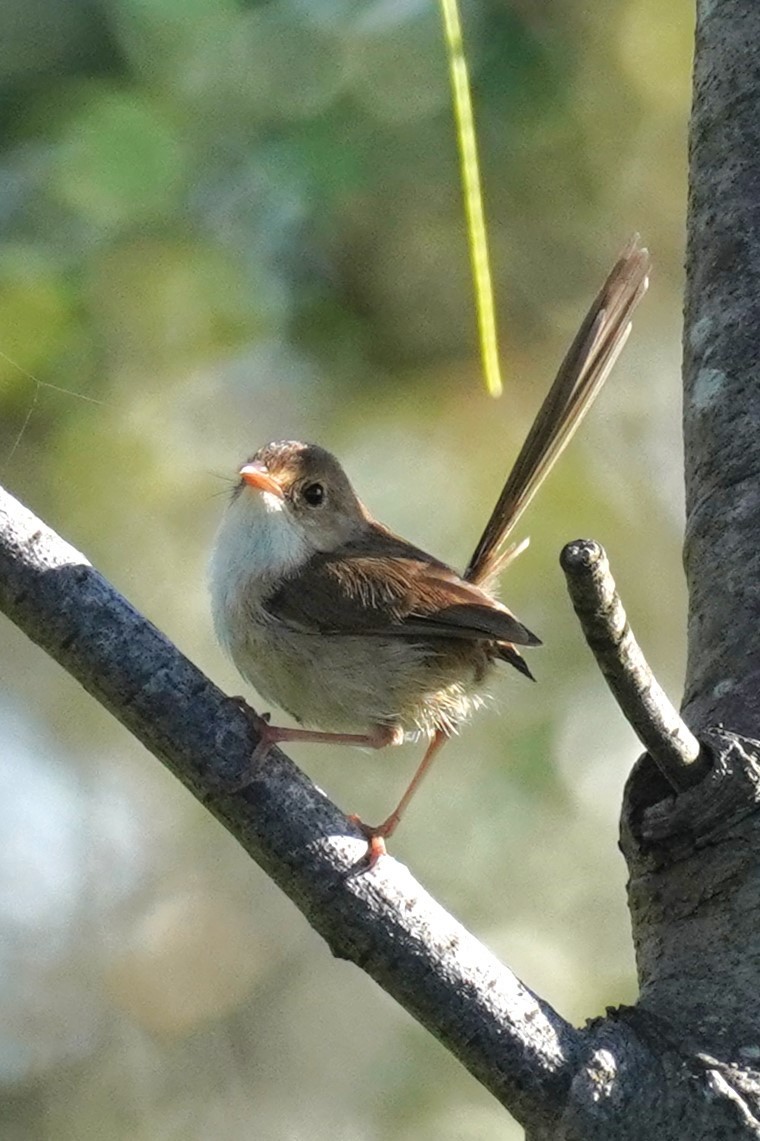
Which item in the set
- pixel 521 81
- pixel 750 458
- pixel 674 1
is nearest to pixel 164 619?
pixel 521 81

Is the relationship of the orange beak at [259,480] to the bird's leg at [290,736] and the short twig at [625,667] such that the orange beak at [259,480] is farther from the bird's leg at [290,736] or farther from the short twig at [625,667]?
the short twig at [625,667]

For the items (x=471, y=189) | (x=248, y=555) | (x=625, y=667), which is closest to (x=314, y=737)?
(x=248, y=555)

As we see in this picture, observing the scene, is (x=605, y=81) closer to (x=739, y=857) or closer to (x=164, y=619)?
(x=164, y=619)

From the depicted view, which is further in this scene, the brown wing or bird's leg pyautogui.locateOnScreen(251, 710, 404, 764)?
the brown wing

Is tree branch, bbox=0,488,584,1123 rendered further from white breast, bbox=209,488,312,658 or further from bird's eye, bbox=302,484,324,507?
bird's eye, bbox=302,484,324,507

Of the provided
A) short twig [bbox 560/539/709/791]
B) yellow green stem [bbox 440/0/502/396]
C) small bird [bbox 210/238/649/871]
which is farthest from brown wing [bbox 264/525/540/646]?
yellow green stem [bbox 440/0/502/396]

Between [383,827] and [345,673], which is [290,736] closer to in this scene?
[383,827]
